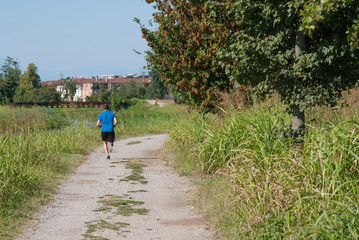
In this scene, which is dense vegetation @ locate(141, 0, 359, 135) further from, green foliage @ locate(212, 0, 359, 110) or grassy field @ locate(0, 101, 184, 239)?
grassy field @ locate(0, 101, 184, 239)

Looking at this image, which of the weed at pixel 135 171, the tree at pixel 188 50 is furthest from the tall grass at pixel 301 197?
the tree at pixel 188 50

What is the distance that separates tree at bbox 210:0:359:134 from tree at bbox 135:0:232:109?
4.00 meters

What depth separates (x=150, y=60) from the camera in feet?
44.1

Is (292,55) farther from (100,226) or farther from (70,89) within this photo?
(70,89)

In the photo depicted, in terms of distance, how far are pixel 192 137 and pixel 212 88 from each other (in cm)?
180

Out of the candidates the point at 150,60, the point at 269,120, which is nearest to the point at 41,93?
the point at 150,60

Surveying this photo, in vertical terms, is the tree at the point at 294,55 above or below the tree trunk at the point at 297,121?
above

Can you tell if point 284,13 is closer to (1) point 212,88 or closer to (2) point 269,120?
(2) point 269,120

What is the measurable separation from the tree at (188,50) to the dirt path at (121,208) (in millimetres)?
2926

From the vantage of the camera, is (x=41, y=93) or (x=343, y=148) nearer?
(x=343, y=148)

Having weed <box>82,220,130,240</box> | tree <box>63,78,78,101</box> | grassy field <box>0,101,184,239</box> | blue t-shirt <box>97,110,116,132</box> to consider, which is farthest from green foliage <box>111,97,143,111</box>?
weed <box>82,220,130,240</box>

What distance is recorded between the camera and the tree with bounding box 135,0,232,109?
1172cm

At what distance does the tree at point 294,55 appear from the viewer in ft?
21.7

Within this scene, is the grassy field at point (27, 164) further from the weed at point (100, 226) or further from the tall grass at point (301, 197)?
the tall grass at point (301, 197)
